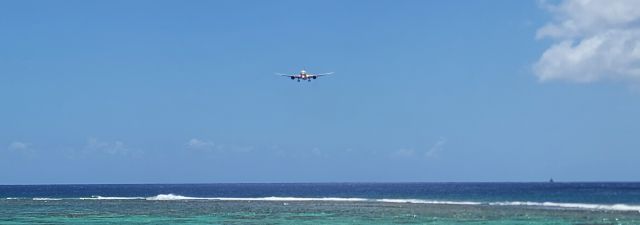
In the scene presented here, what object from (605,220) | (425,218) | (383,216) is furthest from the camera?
(383,216)

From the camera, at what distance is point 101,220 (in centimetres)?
5303

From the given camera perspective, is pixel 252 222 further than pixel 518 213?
No

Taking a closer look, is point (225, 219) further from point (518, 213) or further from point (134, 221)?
point (518, 213)

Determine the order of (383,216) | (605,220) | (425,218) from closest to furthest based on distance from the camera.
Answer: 1. (605,220)
2. (425,218)
3. (383,216)

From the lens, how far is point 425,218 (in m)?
51.7

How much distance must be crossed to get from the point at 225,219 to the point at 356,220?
300 inches

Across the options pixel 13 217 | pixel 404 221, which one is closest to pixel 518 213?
pixel 404 221

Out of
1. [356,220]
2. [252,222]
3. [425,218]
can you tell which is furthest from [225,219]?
[425,218]

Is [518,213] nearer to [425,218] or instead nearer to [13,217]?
[425,218]

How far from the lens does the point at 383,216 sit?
5503 cm

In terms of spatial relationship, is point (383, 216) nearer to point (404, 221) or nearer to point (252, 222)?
point (404, 221)

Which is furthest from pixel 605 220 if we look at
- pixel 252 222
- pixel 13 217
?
pixel 13 217

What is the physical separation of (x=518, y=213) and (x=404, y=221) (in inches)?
438

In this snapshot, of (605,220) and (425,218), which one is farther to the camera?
(425,218)
